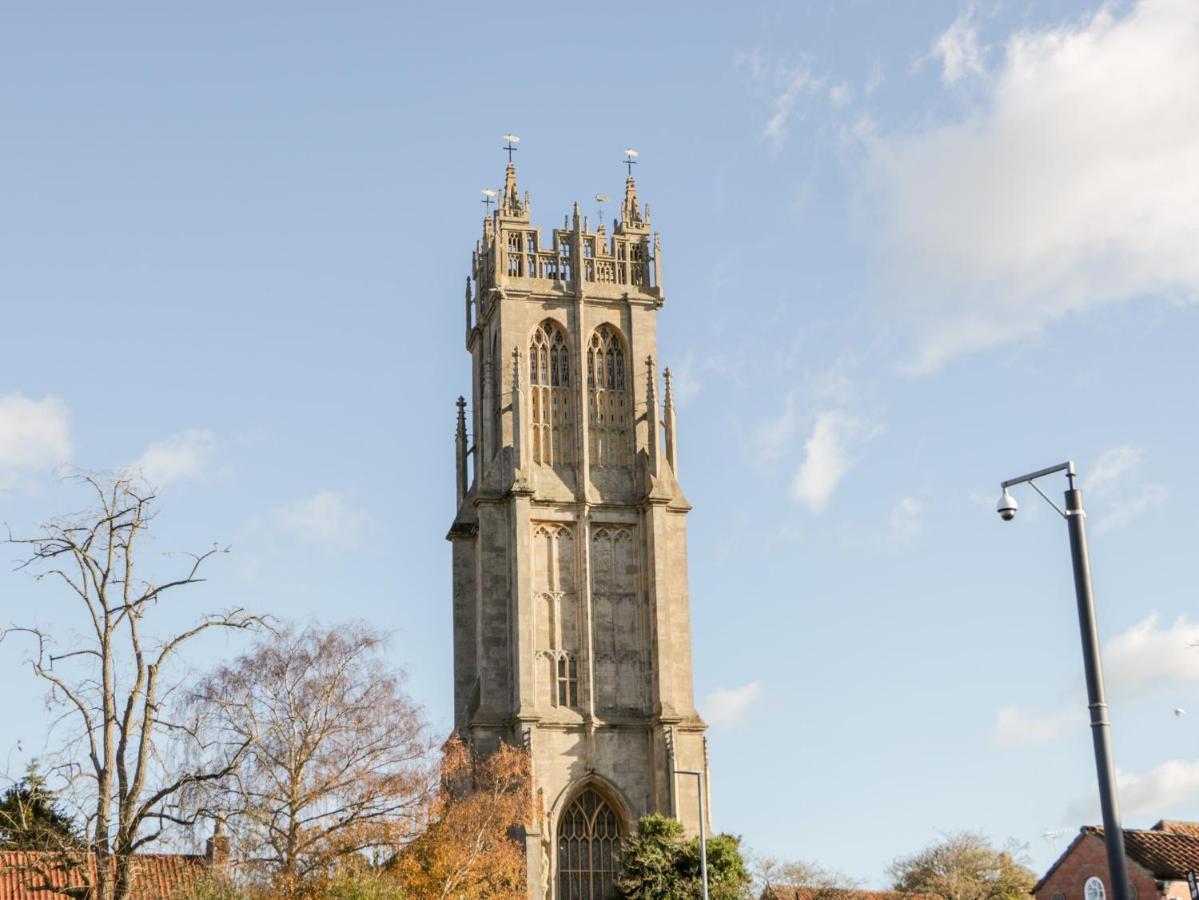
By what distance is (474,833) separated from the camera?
5500 centimetres

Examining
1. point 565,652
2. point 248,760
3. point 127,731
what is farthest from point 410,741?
point 127,731

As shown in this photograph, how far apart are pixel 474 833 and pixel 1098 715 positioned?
120ft

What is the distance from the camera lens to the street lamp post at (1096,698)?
795 inches

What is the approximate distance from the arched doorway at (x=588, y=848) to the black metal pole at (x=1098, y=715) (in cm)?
4429

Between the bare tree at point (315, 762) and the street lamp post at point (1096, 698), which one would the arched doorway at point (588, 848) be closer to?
the bare tree at point (315, 762)

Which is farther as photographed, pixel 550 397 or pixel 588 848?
pixel 550 397

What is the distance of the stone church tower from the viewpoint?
212 ft

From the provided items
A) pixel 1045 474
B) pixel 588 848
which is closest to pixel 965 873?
pixel 588 848

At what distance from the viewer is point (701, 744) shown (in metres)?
65.2

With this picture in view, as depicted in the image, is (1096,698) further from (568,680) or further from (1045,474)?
(568,680)

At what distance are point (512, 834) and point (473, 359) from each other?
21320mm

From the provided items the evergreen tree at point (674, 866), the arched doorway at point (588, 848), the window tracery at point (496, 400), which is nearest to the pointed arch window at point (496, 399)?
the window tracery at point (496, 400)

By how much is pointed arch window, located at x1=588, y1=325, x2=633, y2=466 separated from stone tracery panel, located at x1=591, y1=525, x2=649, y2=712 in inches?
117

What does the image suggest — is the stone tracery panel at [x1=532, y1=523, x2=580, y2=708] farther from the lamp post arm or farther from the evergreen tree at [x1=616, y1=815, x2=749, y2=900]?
the lamp post arm
